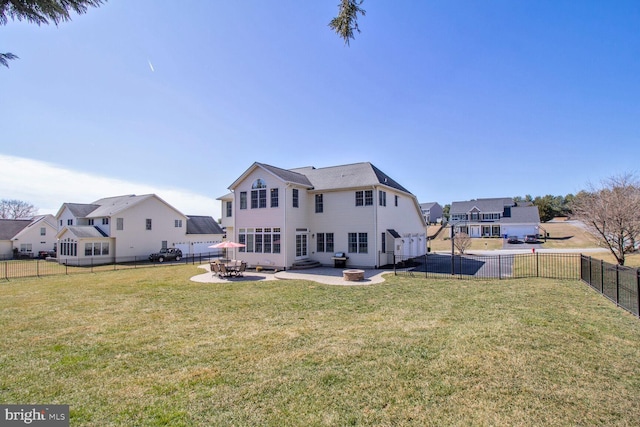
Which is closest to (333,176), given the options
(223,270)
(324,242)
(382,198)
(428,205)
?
(382,198)

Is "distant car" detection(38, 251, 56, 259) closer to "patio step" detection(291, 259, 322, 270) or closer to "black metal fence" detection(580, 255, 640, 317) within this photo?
"patio step" detection(291, 259, 322, 270)

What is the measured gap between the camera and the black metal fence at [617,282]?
26.7 ft

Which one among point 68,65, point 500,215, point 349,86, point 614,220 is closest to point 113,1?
point 68,65

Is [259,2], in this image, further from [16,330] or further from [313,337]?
[16,330]

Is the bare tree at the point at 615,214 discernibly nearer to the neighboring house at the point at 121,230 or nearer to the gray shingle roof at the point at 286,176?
the gray shingle roof at the point at 286,176

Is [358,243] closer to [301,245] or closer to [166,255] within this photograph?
[301,245]

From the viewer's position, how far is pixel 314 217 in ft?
70.2

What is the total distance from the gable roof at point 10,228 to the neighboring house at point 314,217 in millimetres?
38825

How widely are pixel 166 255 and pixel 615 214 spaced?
1393 inches

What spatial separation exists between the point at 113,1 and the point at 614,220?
2243cm

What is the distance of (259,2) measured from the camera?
7945 millimetres

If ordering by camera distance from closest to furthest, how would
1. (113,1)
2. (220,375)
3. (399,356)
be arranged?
(113,1) → (220,375) → (399,356)

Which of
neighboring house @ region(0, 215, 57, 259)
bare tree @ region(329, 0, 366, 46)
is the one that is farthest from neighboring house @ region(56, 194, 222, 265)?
bare tree @ region(329, 0, 366, 46)

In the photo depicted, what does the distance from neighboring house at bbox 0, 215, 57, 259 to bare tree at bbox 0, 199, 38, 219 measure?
26.7m
